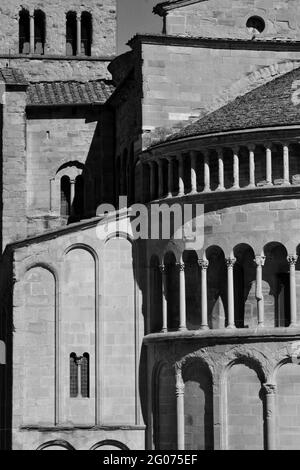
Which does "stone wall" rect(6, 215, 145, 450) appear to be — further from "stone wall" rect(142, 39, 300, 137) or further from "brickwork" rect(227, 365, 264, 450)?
"stone wall" rect(142, 39, 300, 137)

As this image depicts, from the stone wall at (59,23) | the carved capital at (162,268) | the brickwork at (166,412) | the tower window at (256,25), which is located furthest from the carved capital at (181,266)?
the stone wall at (59,23)

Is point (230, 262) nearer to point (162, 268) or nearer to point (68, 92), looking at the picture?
point (162, 268)

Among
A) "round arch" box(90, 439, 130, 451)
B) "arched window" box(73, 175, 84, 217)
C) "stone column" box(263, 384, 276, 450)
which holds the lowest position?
"round arch" box(90, 439, 130, 451)

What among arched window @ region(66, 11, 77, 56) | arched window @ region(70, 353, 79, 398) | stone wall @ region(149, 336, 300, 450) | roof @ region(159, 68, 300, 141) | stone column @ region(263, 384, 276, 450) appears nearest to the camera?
stone column @ region(263, 384, 276, 450)

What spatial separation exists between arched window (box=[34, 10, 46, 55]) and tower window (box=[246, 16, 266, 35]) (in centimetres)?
1346

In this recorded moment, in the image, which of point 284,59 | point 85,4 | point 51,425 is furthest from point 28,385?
point 85,4

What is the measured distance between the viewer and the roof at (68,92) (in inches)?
2020

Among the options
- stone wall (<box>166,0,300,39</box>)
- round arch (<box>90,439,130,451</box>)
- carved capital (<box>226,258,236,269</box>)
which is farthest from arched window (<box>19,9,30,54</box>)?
round arch (<box>90,439,130,451</box>)

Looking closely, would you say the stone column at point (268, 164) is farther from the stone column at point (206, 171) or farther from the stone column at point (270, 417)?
the stone column at point (270, 417)

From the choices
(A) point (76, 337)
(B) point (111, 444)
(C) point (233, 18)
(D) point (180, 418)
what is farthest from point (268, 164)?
(B) point (111, 444)

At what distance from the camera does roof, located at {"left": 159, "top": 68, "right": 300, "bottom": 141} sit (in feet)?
136

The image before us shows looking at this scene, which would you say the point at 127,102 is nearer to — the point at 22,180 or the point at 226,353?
the point at 22,180
